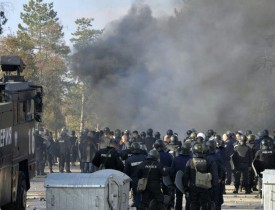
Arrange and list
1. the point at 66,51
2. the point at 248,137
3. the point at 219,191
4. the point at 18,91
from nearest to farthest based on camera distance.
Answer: the point at 18,91 < the point at 219,191 < the point at 248,137 < the point at 66,51

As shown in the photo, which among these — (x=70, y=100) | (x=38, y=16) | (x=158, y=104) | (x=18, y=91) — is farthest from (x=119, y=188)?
(x=70, y=100)

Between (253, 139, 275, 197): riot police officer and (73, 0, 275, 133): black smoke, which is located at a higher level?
(73, 0, 275, 133): black smoke

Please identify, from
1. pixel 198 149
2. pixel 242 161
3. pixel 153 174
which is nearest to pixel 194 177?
pixel 198 149

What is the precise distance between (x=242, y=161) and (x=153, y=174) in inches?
387

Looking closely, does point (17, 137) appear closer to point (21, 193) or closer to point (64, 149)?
point (21, 193)

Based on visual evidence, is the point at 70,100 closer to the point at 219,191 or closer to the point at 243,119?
the point at 243,119

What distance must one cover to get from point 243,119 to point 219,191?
3650 centimetres

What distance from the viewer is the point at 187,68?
54344 mm

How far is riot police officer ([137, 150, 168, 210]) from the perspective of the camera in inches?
648

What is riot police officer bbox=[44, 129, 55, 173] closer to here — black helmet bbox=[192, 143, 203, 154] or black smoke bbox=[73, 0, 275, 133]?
black smoke bbox=[73, 0, 275, 133]

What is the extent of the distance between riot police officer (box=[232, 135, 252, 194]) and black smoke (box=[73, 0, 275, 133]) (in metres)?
24.3

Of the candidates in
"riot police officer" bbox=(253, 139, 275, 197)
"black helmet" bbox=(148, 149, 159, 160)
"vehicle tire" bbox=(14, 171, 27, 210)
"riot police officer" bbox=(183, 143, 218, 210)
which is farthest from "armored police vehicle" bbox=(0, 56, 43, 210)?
"riot police officer" bbox=(253, 139, 275, 197)

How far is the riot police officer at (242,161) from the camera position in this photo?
1017 inches

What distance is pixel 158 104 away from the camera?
5169cm
